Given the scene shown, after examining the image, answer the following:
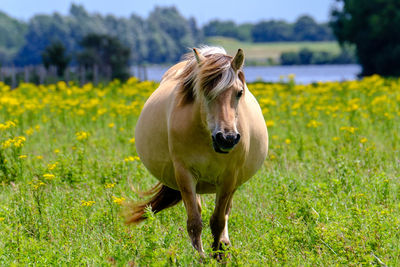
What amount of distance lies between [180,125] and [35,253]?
167 centimetres

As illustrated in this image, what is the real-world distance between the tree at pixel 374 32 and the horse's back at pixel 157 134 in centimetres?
3462

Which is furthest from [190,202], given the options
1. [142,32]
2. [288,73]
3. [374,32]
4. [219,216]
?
[142,32]

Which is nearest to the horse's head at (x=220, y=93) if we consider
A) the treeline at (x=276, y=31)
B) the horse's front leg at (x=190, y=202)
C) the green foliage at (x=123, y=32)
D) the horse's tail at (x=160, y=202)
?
the horse's front leg at (x=190, y=202)

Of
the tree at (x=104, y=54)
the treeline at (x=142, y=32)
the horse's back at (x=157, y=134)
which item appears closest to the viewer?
the horse's back at (x=157, y=134)

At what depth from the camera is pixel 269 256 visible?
4.38m

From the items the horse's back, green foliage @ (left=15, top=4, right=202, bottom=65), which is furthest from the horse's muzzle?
green foliage @ (left=15, top=4, right=202, bottom=65)

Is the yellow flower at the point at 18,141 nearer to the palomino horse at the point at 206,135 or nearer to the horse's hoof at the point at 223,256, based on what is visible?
the palomino horse at the point at 206,135

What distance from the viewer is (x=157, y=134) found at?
5035 millimetres

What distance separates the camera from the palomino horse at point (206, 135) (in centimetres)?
413

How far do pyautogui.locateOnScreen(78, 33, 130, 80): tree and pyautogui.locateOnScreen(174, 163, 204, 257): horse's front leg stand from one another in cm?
4205

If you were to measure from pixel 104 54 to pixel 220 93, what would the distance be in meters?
46.9

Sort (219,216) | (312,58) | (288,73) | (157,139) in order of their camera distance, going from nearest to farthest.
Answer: (219,216), (157,139), (288,73), (312,58)

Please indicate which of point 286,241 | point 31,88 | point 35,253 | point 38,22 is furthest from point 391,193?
point 38,22

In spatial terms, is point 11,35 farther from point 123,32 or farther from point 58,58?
point 58,58
